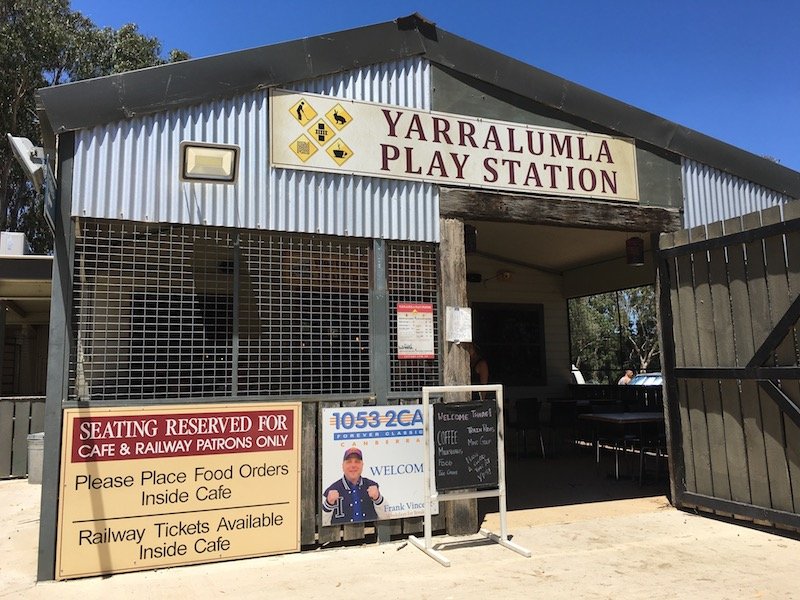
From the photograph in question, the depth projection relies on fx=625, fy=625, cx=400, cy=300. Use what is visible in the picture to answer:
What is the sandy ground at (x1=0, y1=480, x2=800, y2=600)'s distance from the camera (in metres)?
4.38

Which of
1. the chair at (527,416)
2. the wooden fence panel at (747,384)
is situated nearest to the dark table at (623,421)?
the chair at (527,416)

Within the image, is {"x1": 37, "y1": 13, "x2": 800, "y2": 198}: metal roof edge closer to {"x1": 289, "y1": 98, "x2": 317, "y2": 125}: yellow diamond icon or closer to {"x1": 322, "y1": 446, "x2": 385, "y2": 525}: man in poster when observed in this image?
{"x1": 289, "y1": 98, "x2": 317, "y2": 125}: yellow diamond icon

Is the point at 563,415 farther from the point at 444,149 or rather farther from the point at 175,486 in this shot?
the point at 175,486

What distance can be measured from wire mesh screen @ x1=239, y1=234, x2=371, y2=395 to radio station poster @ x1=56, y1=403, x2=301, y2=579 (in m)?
0.36

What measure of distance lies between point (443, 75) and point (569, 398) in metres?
7.58

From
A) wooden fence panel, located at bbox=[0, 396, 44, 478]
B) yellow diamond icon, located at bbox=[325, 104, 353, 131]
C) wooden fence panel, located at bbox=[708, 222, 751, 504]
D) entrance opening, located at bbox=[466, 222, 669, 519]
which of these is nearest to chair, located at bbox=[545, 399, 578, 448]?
entrance opening, located at bbox=[466, 222, 669, 519]

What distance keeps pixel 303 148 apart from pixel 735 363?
462 cm

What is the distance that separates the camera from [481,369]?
24.9 ft

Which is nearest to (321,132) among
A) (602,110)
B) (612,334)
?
(602,110)

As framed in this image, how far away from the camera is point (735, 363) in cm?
608

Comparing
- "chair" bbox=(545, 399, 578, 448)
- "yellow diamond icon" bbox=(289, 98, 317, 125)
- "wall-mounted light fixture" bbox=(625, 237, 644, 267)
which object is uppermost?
"yellow diamond icon" bbox=(289, 98, 317, 125)

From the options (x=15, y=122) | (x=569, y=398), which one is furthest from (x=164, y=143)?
(x=15, y=122)

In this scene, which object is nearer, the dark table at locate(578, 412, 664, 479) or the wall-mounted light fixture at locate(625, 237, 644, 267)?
the wall-mounted light fixture at locate(625, 237, 644, 267)

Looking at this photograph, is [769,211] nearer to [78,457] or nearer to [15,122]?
[78,457]
